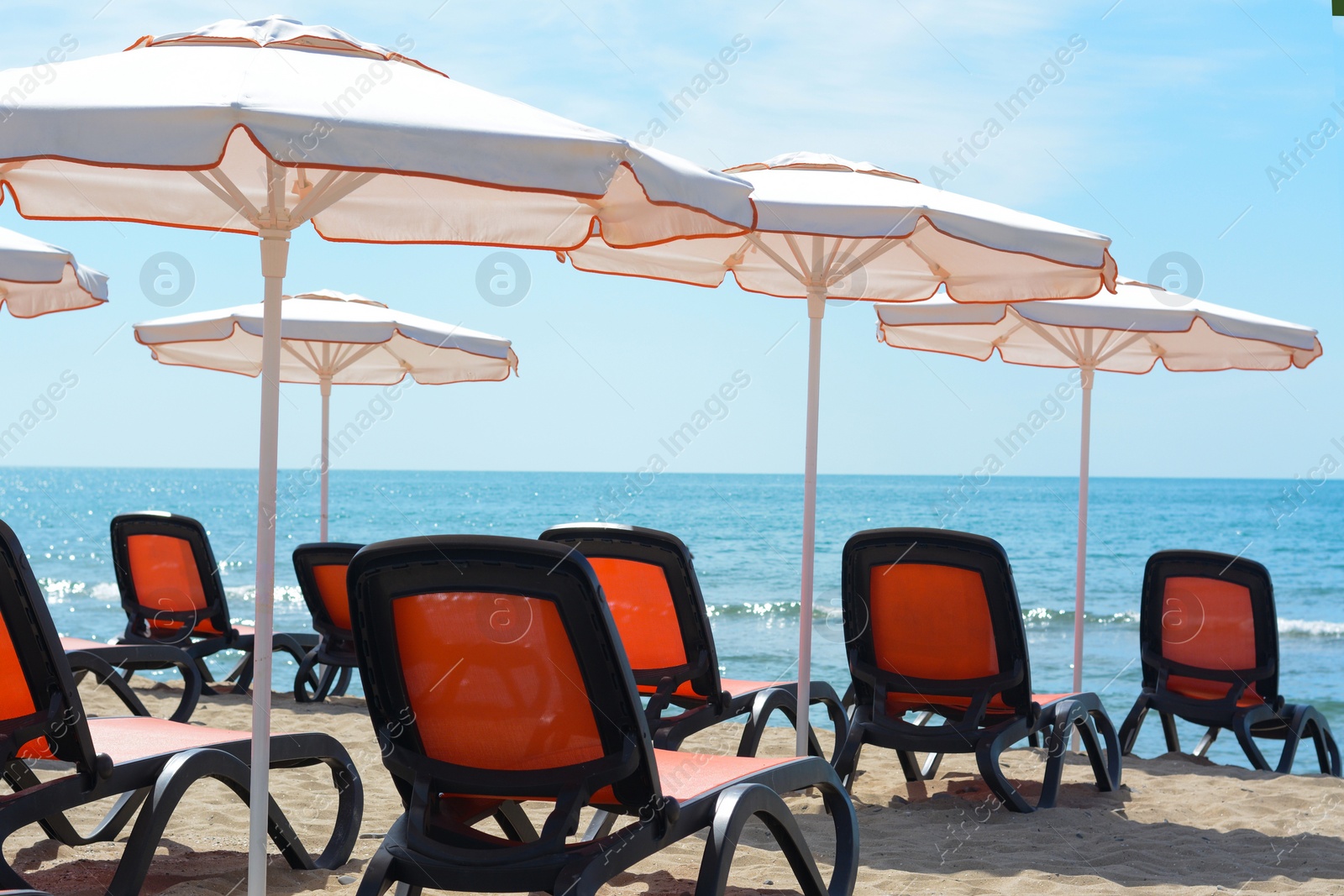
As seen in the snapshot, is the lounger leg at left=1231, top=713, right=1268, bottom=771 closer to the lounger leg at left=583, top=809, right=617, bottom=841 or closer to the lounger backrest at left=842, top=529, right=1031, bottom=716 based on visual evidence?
the lounger backrest at left=842, top=529, right=1031, bottom=716

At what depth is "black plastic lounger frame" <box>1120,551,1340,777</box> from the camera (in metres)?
5.69

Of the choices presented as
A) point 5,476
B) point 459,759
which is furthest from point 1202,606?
point 5,476

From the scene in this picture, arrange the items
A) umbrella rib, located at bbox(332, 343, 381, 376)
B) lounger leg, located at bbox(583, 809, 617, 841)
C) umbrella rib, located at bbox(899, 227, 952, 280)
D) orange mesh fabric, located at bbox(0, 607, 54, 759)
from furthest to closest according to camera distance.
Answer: umbrella rib, located at bbox(332, 343, 381, 376), umbrella rib, located at bbox(899, 227, 952, 280), lounger leg, located at bbox(583, 809, 617, 841), orange mesh fabric, located at bbox(0, 607, 54, 759)

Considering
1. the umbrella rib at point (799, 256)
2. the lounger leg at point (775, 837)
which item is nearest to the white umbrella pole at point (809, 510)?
the umbrella rib at point (799, 256)

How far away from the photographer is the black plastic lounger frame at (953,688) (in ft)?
13.9

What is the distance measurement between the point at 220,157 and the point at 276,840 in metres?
2.28

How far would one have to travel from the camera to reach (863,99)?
731cm

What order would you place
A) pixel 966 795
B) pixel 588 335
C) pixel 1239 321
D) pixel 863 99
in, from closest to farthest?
pixel 966 795 < pixel 1239 321 < pixel 863 99 < pixel 588 335

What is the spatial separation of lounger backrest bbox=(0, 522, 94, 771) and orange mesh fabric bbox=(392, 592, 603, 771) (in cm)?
87

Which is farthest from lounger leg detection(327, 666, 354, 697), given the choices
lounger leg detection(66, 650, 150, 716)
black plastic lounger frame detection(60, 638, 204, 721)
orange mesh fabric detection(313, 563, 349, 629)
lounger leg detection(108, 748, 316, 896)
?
lounger leg detection(108, 748, 316, 896)

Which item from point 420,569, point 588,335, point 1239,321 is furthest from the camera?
point 588,335

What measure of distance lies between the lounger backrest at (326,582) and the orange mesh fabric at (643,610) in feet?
8.21

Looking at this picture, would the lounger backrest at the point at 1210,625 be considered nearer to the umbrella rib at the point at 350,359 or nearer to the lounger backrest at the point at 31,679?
the lounger backrest at the point at 31,679

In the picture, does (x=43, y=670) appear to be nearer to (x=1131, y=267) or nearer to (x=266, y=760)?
(x=266, y=760)
